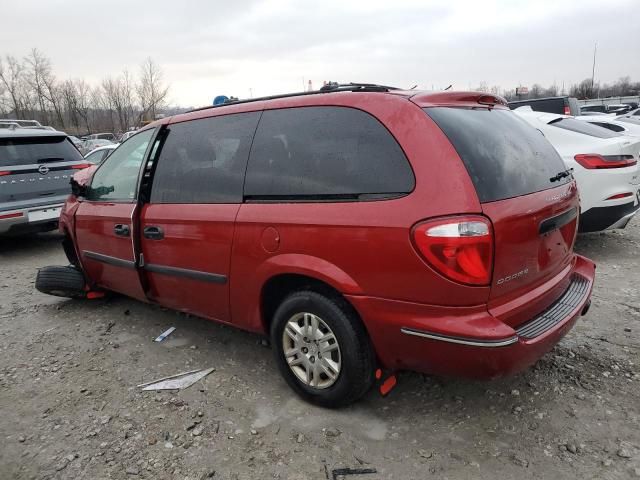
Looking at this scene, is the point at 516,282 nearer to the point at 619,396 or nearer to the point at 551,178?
the point at 551,178

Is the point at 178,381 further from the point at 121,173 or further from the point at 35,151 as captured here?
the point at 35,151

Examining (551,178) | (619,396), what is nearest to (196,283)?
(551,178)

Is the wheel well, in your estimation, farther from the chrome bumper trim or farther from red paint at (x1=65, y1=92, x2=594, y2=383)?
the chrome bumper trim

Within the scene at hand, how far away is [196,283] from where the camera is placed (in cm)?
322

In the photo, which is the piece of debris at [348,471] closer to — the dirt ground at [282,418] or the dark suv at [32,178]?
the dirt ground at [282,418]

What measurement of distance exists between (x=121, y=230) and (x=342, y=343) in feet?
6.85

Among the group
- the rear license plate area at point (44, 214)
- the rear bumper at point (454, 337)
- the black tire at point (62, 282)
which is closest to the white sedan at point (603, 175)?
the rear bumper at point (454, 337)

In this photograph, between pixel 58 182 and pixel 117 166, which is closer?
pixel 117 166

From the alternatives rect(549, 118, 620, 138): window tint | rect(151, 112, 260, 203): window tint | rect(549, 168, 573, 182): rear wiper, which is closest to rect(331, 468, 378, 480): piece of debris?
rect(151, 112, 260, 203): window tint

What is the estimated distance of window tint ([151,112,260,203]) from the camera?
2969 mm

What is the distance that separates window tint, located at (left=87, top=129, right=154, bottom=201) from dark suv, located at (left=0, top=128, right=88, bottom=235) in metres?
2.97

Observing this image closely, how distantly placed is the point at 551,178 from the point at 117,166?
10.7 ft

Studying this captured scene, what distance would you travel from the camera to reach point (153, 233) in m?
3.40

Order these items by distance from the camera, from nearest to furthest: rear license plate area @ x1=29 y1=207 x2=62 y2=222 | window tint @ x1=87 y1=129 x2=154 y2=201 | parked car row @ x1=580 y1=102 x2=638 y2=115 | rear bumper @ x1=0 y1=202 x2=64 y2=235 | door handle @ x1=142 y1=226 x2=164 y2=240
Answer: door handle @ x1=142 y1=226 x2=164 y2=240, window tint @ x1=87 y1=129 x2=154 y2=201, rear bumper @ x1=0 y1=202 x2=64 y2=235, rear license plate area @ x1=29 y1=207 x2=62 y2=222, parked car row @ x1=580 y1=102 x2=638 y2=115
